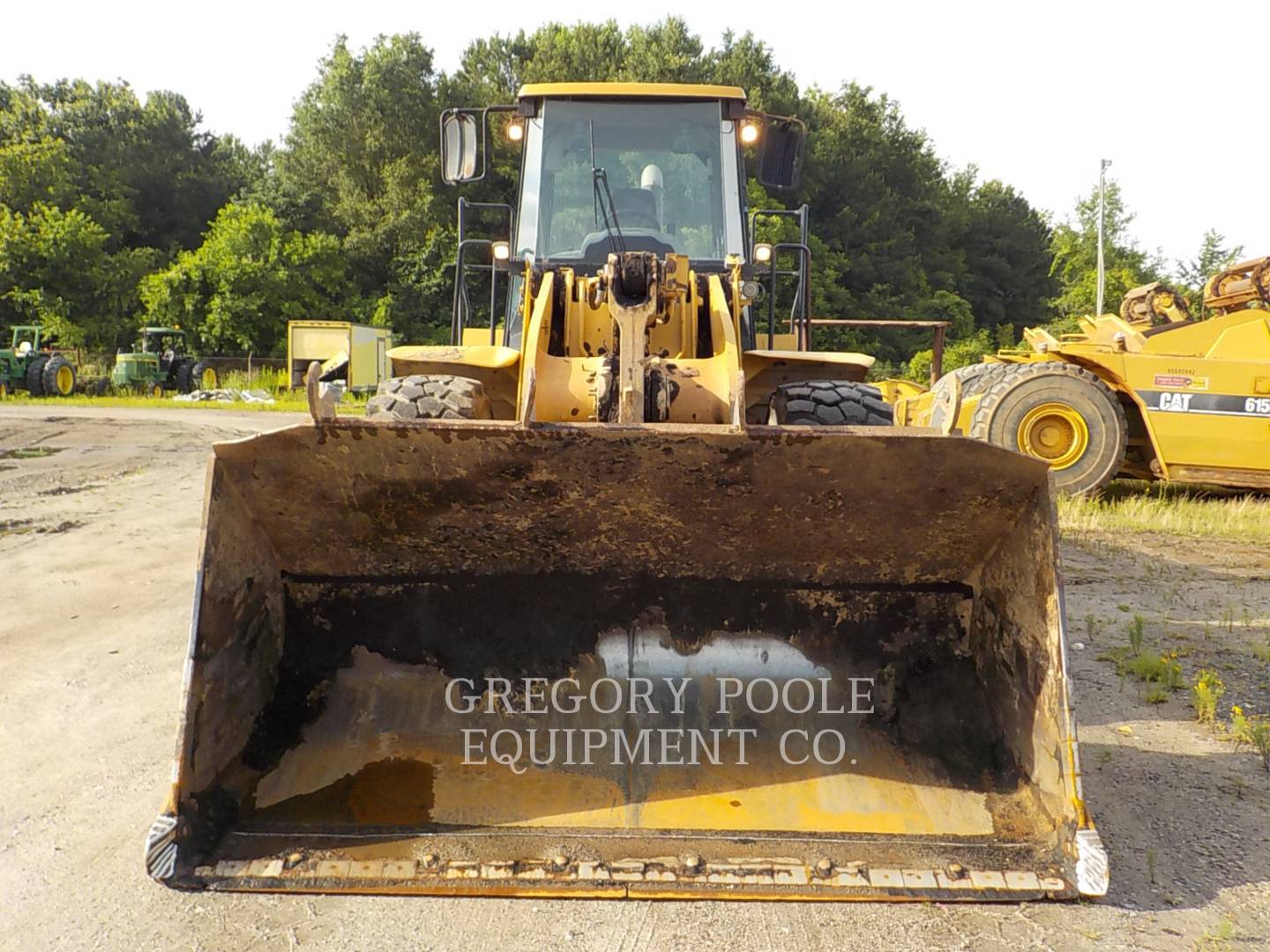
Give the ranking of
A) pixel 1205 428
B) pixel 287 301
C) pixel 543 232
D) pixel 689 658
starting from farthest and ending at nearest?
1. pixel 287 301
2. pixel 1205 428
3. pixel 543 232
4. pixel 689 658

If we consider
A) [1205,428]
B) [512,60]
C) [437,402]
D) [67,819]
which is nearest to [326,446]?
[437,402]

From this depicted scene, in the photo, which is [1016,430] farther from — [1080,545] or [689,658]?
[689,658]

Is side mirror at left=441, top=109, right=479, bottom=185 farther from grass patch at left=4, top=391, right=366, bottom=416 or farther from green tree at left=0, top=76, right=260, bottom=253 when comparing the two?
green tree at left=0, top=76, right=260, bottom=253

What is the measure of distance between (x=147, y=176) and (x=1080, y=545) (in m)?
40.3

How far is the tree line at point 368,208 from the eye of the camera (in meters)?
30.9

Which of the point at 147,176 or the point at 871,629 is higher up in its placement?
the point at 147,176

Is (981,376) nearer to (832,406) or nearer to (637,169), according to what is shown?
(637,169)

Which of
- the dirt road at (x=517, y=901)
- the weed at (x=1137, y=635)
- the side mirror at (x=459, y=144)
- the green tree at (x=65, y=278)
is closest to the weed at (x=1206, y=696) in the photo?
the dirt road at (x=517, y=901)

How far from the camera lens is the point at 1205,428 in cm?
836

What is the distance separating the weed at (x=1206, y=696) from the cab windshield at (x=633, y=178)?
9.18ft

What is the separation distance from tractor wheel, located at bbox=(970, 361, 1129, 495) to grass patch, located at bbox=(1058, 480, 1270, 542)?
302 millimetres

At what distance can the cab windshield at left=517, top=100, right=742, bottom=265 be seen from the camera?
454cm

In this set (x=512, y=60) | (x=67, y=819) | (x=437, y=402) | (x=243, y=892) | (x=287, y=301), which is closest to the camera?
(x=243, y=892)

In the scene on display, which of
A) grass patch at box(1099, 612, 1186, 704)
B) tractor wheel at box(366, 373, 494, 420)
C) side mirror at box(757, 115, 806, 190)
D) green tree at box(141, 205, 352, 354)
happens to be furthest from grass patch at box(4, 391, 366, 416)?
grass patch at box(1099, 612, 1186, 704)
